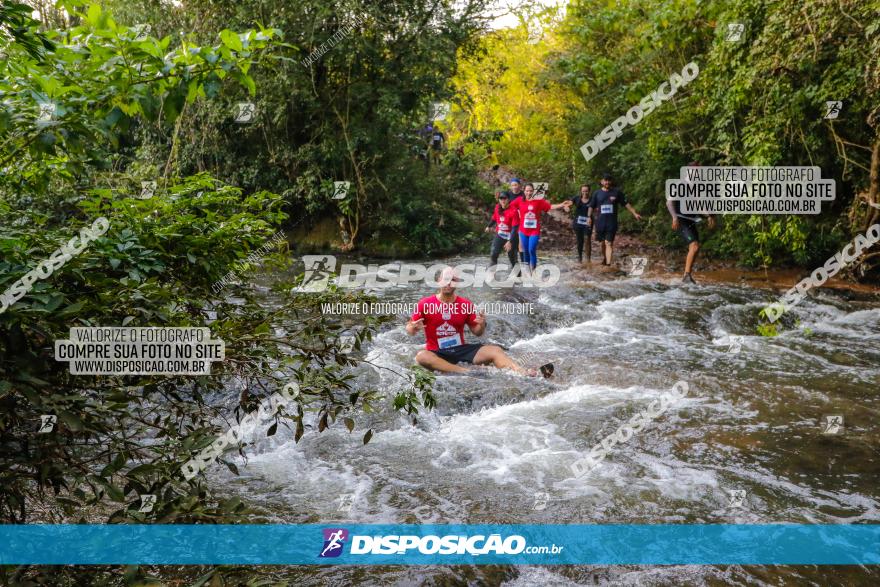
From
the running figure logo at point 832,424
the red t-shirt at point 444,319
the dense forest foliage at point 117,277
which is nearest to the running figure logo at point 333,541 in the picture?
the dense forest foliage at point 117,277

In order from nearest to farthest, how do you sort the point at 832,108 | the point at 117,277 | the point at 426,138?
the point at 117,277 → the point at 832,108 → the point at 426,138

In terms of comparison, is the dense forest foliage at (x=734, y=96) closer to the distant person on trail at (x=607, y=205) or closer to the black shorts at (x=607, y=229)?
the distant person on trail at (x=607, y=205)

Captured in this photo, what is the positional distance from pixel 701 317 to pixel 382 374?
5.88 m

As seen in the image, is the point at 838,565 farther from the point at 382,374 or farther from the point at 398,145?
the point at 398,145

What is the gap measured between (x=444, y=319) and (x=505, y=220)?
20.6ft

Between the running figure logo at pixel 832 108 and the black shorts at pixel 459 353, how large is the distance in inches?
319

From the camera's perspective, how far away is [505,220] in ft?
46.4

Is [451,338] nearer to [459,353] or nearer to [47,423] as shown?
[459,353]

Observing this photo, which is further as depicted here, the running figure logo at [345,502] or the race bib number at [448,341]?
the race bib number at [448,341]

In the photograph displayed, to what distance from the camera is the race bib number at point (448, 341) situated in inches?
329

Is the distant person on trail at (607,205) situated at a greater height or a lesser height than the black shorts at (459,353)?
greater

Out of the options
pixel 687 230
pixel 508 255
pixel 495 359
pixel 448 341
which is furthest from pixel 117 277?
pixel 687 230

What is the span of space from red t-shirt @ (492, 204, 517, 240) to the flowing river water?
4.43 meters

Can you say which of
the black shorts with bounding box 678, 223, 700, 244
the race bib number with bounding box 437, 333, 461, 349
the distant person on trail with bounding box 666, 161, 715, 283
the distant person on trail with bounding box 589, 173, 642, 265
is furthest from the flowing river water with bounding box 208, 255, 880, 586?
the distant person on trail with bounding box 589, 173, 642, 265
